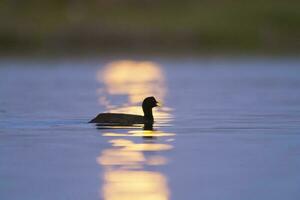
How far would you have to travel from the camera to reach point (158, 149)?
27.3m

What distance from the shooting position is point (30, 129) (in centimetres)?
3200

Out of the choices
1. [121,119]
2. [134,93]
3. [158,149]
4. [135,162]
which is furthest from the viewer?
[134,93]

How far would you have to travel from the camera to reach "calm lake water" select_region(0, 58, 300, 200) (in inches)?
871

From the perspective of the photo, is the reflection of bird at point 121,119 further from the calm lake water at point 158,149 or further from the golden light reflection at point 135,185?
the golden light reflection at point 135,185

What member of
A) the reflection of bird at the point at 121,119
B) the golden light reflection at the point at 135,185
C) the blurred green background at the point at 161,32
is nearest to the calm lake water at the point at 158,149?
the golden light reflection at the point at 135,185

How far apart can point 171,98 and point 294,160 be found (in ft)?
73.5

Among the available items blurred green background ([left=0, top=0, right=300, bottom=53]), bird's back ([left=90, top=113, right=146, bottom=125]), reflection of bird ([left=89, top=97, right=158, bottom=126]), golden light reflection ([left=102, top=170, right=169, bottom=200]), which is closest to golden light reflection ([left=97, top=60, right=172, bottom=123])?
reflection of bird ([left=89, top=97, right=158, bottom=126])

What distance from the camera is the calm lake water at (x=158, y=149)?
22.1 metres

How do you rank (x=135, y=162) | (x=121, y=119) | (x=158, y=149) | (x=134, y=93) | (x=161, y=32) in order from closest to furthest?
(x=135, y=162) → (x=158, y=149) → (x=121, y=119) → (x=134, y=93) → (x=161, y=32)

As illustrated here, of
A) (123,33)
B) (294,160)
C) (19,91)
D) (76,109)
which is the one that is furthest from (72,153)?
(123,33)

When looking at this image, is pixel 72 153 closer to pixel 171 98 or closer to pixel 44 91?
pixel 171 98

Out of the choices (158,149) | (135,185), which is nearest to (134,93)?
(158,149)

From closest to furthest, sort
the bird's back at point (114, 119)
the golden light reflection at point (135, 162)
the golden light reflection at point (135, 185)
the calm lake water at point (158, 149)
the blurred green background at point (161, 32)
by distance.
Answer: the golden light reflection at point (135, 185) < the golden light reflection at point (135, 162) < the calm lake water at point (158, 149) < the bird's back at point (114, 119) < the blurred green background at point (161, 32)

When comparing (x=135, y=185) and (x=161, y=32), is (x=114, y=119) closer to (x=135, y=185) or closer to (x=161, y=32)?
(x=135, y=185)
